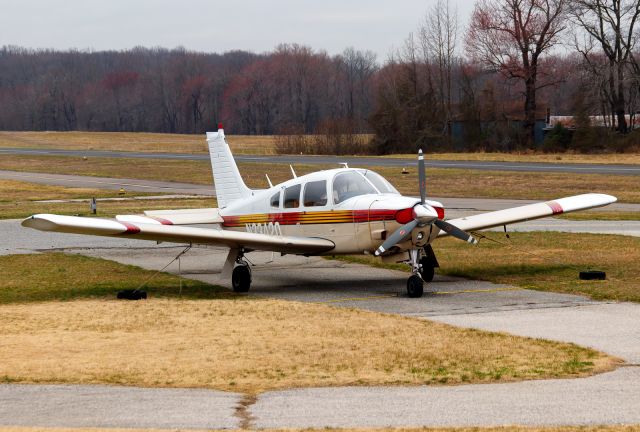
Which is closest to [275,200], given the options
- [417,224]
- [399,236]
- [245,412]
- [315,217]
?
[315,217]

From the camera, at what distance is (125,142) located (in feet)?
374

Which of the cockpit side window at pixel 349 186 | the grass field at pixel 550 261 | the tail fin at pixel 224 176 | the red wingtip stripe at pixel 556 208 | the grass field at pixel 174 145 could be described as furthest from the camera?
the grass field at pixel 174 145

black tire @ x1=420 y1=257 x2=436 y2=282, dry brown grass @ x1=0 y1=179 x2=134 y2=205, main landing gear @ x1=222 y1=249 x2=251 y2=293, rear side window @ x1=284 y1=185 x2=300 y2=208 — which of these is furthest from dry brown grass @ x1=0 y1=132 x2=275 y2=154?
black tire @ x1=420 y1=257 x2=436 y2=282

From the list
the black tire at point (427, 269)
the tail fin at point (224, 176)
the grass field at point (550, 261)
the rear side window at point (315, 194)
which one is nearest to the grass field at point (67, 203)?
the tail fin at point (224, 176)

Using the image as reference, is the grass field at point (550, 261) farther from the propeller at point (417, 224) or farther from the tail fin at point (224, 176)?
the tail fin at point (224, 176)

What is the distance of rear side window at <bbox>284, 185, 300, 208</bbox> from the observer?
19984 millimetres

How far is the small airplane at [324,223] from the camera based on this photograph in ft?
59.2

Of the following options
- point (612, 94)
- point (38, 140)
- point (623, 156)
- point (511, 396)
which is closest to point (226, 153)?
point (511, 396)

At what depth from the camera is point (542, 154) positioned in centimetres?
6712

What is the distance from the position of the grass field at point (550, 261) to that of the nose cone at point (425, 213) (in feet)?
8.53

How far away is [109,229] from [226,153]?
19.3 feet

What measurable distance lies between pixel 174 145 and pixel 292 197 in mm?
87835

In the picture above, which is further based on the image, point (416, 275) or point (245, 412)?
point (416, 275)

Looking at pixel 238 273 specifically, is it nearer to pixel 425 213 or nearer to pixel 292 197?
pixel 292 197
